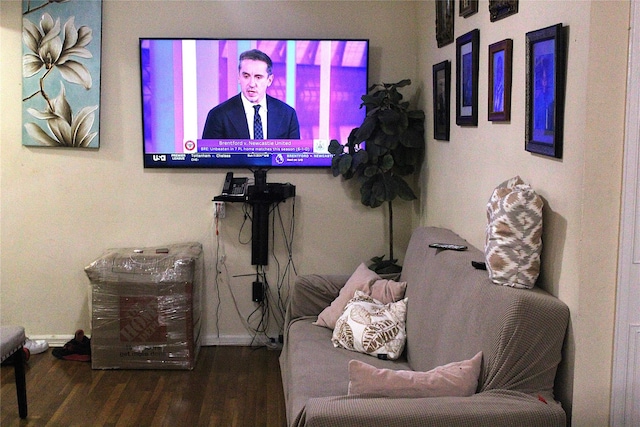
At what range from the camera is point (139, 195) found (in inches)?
198

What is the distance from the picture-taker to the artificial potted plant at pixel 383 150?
4684mm

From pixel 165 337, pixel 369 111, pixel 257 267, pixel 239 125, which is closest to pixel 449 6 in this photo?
pixel 369 111

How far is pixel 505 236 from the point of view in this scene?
9.05ft

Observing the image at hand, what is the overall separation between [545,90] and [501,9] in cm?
66

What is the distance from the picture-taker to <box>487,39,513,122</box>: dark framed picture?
3.18 m

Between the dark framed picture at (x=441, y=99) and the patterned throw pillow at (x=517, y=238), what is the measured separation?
57.2 inches

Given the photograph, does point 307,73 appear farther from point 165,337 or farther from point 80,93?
point 165,337

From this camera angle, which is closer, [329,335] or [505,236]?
[505,236]

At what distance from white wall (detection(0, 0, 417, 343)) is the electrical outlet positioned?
0.16ft

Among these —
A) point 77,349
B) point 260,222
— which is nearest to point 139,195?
point 260,222

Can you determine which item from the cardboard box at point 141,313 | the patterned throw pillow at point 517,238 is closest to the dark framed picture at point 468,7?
the patterned throw pillow at point 517,238

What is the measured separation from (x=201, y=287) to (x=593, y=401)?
303 centimetres

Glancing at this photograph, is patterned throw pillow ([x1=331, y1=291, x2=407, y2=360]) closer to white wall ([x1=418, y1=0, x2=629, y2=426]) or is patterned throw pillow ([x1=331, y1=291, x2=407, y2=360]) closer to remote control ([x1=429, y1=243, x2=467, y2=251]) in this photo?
remote control ([x1=429, y1=243, x2=467, y2=251])

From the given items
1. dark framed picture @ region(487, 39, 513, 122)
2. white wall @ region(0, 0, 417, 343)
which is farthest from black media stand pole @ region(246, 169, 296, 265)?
dark framed picture @ region(487, 39, 513, 122)
